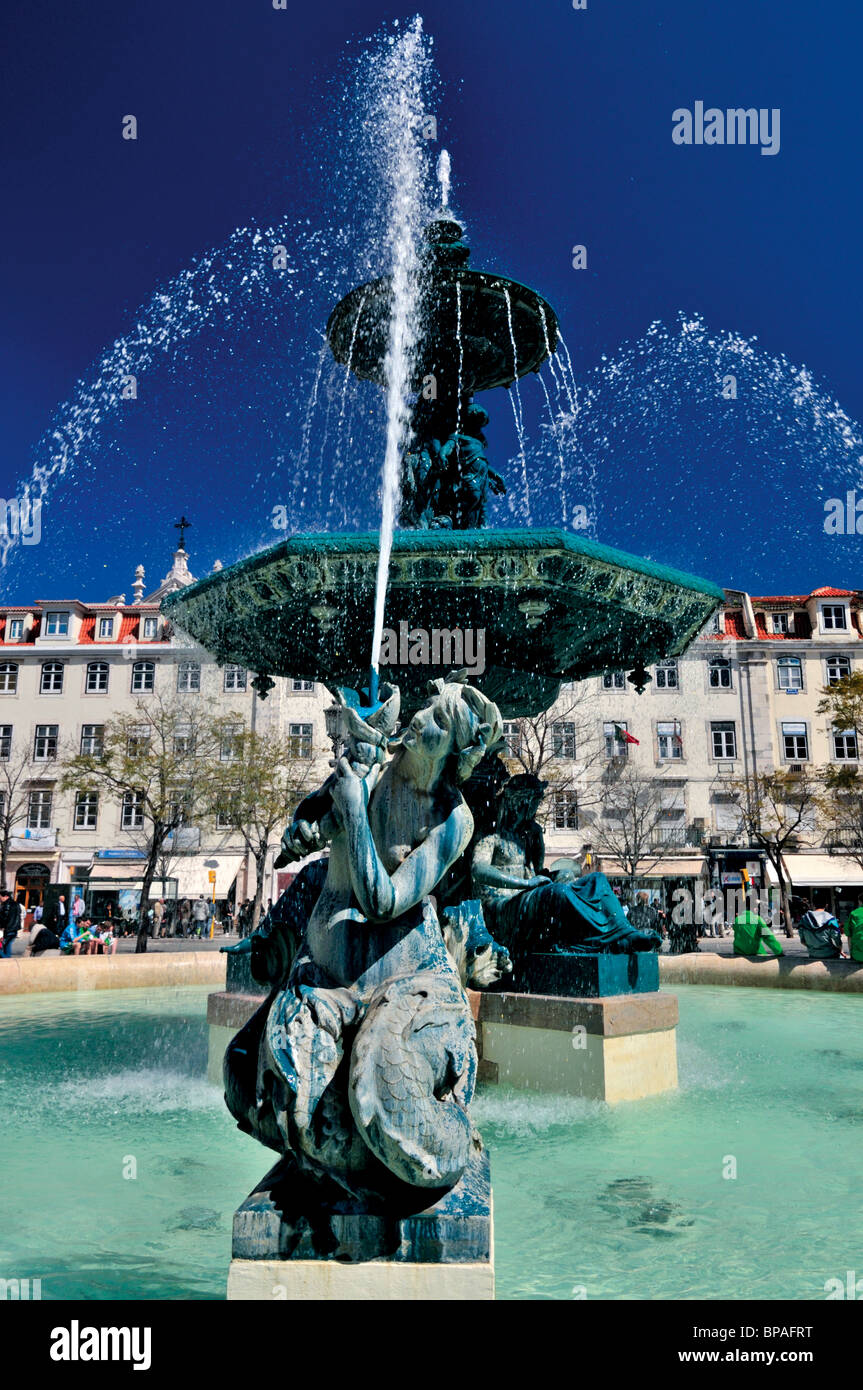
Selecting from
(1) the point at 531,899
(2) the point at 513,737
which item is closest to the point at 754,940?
(1) the point at 531,899

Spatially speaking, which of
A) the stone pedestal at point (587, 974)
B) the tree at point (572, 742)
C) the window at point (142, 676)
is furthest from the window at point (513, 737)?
the stone pedestal at point (587, 974)

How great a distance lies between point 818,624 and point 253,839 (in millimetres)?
27809

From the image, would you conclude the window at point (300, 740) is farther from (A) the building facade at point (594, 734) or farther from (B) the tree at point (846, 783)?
(B) the tree at point (846, 783)

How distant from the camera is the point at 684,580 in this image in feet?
22.6

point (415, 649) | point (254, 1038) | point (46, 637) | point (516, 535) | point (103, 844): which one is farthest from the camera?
point (46, 637)

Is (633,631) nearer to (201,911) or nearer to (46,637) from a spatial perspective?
(201,911)

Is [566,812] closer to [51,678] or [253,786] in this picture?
[253,786]

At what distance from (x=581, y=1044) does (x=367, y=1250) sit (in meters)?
3.89

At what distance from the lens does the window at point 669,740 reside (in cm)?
4559

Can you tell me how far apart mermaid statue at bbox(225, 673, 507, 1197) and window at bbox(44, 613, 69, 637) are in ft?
167

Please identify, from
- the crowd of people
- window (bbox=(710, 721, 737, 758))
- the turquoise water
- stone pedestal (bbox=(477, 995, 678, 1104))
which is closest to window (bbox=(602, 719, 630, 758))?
window (bbox=(710, 721, 737, 758))

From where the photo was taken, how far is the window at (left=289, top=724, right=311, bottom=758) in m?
39.8

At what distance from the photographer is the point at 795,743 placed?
45812 millimetres

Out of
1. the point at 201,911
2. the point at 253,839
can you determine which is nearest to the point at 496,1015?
the point at 201,911
